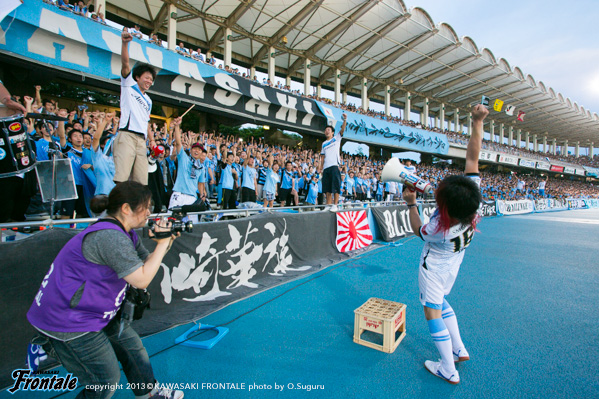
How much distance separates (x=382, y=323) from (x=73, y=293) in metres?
2.43

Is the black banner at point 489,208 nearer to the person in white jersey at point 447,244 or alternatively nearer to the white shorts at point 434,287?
the person in white jersey at point 447,244

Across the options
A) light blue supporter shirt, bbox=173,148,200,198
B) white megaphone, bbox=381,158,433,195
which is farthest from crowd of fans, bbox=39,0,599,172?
white megaphone, bbox=381,158,433,195

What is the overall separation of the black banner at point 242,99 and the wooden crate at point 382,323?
12.3 meters

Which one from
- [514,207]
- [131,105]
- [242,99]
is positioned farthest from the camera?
Result: [514,207]

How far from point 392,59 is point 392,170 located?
93.4ft

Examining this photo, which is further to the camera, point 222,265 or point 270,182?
point 270,182

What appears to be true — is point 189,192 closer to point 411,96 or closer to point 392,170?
point 392,170

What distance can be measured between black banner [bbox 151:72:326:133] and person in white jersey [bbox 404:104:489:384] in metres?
12.4

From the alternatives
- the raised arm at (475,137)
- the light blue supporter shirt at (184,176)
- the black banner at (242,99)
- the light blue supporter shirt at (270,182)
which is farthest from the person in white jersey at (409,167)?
the black banner at (242,99)

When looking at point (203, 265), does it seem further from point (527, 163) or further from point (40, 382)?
point (527, 163)

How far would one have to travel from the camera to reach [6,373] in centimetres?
218

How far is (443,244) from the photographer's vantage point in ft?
7.62

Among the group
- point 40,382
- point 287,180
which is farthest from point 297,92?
point 40,382

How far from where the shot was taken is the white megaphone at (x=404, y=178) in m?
2.30
